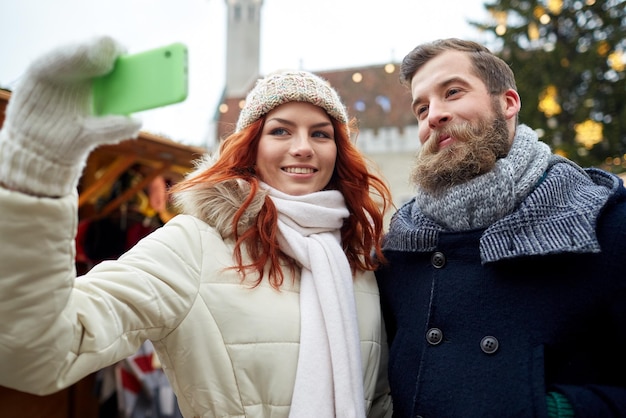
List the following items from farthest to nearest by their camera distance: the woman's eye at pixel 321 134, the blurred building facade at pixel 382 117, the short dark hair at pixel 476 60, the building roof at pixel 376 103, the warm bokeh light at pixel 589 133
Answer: the building roof at pixel 376 103
the blurred building facade at pixel 382 117
the warm bokeh light at pixel 589 133
the woman's eye at pixel 321 134
the short dark hair at pixel 476 60

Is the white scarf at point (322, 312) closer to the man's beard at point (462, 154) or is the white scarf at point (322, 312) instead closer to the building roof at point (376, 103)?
Answer: the man's beard at point (462, 154)

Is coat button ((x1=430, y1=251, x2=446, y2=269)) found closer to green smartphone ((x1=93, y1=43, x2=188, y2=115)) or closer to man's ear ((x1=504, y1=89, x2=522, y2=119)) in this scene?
man's ear ((x1=504, y1=89, x2=522, y2=119))

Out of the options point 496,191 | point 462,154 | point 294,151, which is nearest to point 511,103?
point 462,154

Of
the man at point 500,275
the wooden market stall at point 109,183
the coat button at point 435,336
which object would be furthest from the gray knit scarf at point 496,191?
the wooden market stall at point 109,183

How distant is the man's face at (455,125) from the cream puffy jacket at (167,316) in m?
0.47

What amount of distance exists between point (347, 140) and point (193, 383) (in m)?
1.02

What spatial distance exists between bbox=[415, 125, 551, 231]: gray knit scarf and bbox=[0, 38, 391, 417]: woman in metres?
0.38

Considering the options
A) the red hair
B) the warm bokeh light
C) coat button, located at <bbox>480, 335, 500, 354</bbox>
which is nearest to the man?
coat button, located at <bbox>480, 335, 500, 354</bbox>

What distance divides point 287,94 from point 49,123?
105cm

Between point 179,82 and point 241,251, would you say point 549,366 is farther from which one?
point 179,82

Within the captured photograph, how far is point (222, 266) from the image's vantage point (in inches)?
59.9

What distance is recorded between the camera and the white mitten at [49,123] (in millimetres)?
811

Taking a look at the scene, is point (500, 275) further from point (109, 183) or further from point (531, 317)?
point (109, 183)

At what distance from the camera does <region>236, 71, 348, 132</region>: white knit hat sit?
5.91 ft
